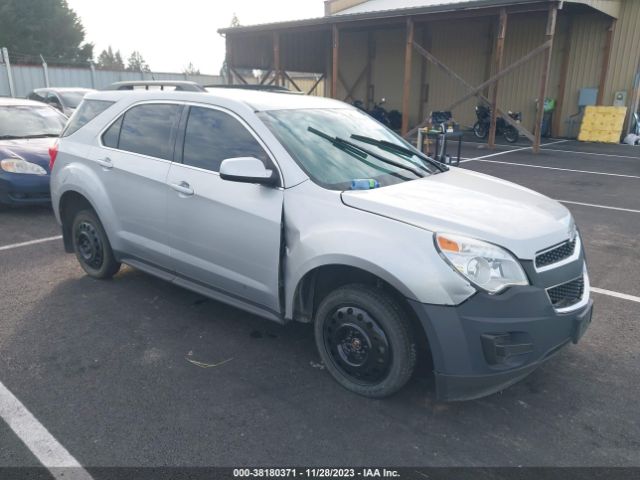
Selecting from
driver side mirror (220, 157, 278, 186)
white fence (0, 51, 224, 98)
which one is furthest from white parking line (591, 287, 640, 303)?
white fence (0, 51, 224, 98)

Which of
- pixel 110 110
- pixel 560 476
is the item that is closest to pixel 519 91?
pixel 110 110

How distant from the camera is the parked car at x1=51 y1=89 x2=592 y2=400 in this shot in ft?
9.07

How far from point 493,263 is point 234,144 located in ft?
6.39

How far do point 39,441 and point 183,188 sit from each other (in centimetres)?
186

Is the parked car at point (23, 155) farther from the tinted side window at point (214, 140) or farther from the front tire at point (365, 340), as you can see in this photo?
the front tire at point (365, 340)

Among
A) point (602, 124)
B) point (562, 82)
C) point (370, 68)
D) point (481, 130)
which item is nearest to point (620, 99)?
point (602, 124)

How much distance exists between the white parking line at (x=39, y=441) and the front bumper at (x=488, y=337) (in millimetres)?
1853

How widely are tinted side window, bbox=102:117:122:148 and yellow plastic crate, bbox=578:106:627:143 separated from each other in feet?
55.2

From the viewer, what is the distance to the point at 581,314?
9.89ft

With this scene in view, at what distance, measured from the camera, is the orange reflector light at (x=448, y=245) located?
9.05 ft

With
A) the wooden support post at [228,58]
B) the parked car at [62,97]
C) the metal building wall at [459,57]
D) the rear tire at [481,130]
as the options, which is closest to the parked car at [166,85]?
the parked car at [62,97]

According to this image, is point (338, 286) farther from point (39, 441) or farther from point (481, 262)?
point (39, 441)

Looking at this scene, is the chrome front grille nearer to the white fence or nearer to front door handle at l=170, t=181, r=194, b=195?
front door handle at l=170, t=181, r=194, b=195

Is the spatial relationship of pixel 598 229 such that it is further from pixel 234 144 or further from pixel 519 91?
pixel 519 91
